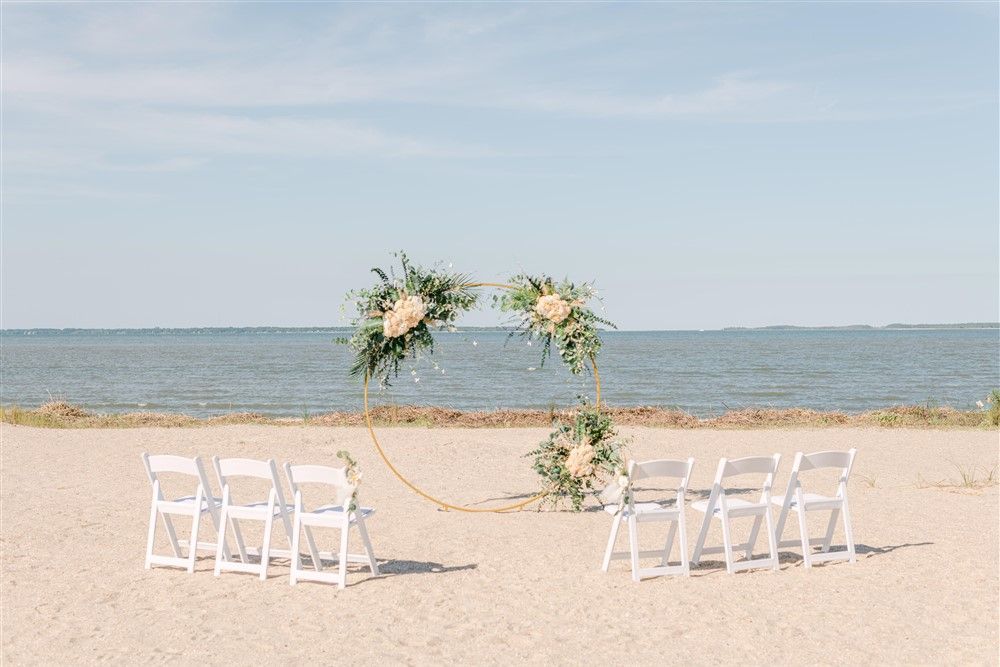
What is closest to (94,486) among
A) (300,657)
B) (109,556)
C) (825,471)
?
(109,556)

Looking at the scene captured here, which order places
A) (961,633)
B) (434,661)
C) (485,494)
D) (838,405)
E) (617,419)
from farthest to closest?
(838,405) < (617,419) < (485,494) < (961,633) < (434,661)

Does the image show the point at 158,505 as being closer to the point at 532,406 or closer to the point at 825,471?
the point at 825,471

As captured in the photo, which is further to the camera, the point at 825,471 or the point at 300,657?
the point at 825,471

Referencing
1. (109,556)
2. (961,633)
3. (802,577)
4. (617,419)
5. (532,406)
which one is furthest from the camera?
(532,406)

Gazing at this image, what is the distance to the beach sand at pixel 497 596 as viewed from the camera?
600 centimetres

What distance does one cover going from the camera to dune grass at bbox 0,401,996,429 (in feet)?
Result: 62.6

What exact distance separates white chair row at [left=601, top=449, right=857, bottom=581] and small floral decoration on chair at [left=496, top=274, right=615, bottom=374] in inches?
73.8

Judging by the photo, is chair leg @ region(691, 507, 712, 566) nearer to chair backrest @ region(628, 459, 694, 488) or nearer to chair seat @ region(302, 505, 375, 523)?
chair backrest @ region(628, 459, 694, 488)

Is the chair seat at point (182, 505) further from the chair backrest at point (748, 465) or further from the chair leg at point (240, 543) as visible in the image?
the chair backrest at point (748, 465)

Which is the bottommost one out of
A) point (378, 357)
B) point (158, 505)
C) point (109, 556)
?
point (109, 556)

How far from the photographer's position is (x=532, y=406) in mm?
27125

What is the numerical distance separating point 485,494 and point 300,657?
248 inches

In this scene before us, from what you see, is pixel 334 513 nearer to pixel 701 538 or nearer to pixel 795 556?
pixel 701 538

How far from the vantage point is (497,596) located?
7.14 meters
